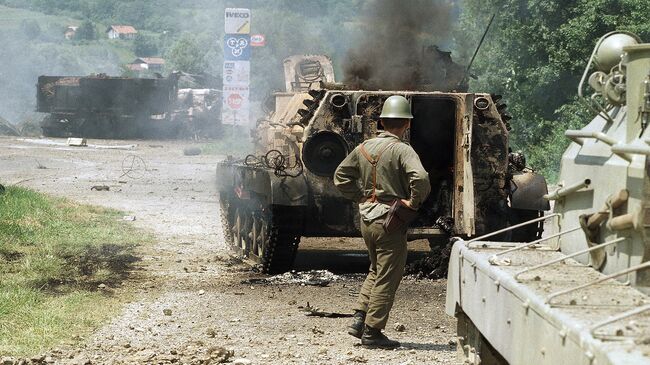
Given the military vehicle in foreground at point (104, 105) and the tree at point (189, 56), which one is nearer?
the military vehicle in foreground at point (104, 105)

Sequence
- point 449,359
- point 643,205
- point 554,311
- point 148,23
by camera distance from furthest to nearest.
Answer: point 148,23 → point 449,359 → point 643,205 → point 554,311

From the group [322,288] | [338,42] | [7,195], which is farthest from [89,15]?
[322,288]

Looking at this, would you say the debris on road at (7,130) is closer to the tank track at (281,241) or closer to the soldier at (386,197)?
the tank track at (281,241)

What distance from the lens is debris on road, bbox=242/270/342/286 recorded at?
1176 cm

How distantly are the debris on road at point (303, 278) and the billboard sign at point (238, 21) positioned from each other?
15.4 m

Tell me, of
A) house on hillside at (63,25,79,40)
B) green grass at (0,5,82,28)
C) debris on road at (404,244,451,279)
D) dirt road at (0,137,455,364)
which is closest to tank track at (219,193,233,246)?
dirt road at (0,137,455,364)

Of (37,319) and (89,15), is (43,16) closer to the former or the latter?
(89,15)

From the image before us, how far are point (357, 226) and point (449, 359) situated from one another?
416 cm

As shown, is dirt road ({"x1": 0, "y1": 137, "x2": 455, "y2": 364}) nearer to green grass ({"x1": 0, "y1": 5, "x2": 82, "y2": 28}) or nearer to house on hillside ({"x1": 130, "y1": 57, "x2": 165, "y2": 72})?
green grass ({"x1": 0, "y1": 5, "x2": 82, "y2": 28})

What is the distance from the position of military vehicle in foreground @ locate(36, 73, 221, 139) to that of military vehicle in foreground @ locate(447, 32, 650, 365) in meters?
37.5

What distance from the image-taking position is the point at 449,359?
802 centimetres

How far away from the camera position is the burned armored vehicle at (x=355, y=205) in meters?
11.9

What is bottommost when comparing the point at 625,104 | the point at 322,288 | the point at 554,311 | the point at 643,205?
the point at 322,288

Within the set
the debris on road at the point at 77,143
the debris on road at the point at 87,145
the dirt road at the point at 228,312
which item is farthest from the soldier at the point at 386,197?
the debris on road at the point at 77,143
